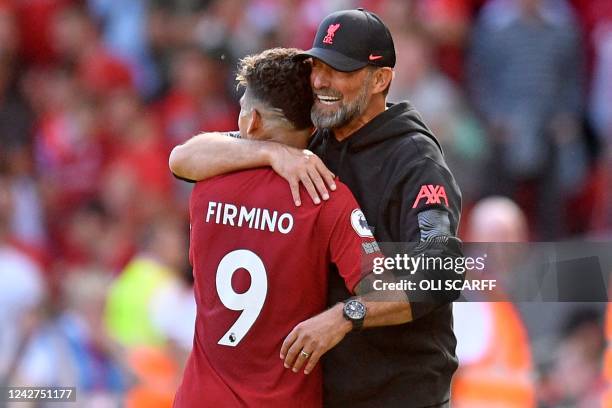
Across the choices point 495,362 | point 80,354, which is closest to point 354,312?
point 495,362

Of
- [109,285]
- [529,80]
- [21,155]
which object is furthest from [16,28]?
[529,80]

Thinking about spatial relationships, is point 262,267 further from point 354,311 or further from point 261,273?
point 354,311

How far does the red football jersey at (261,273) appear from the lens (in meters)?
4.05

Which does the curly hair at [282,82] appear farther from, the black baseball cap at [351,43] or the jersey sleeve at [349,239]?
the jersey sleeve at [349,239]

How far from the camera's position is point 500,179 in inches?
324

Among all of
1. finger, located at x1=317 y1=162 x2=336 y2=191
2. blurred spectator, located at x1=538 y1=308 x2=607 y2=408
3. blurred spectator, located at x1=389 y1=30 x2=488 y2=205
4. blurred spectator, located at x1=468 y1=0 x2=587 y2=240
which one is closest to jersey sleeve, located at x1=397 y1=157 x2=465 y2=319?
finger, located at x1=317 y1=162 x2=336 y2=191

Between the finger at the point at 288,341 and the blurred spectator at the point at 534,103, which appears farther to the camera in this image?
the blurred spectator at the point at 534,103

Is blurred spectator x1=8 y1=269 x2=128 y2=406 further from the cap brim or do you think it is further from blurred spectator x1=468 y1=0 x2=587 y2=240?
the cap brim

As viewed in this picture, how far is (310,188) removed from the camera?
13.3 feet

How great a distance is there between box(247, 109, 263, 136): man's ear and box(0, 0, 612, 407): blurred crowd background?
7.68 ft

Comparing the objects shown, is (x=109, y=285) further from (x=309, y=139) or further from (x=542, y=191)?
(x=309, y=139)

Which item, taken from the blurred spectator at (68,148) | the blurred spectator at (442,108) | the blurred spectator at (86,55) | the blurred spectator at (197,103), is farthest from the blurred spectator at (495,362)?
the blurred spectator at (86,55)

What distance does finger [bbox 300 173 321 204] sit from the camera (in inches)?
159

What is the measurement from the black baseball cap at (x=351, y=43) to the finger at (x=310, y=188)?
398mm
